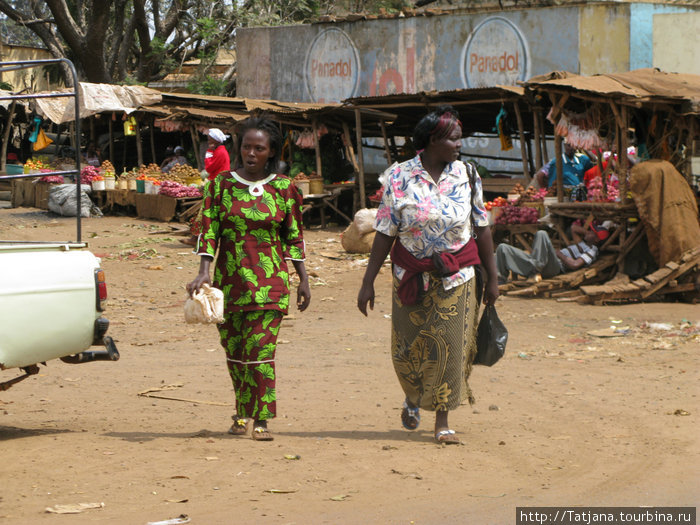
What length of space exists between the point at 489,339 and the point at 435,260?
694 mm

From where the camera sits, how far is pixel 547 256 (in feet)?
35.4

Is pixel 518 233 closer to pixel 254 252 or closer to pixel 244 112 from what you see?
pixel 254 252

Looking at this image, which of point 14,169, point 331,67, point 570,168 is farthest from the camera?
point 331,67

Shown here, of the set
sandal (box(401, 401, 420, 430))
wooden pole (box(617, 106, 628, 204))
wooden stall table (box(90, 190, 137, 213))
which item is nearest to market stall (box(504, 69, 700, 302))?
wooden pole (box(617, 106, 628, 204))

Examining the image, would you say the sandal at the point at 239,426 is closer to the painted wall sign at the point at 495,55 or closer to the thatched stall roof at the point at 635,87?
the thatched stall roof at the point at 635,87

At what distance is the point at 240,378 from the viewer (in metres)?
5.07

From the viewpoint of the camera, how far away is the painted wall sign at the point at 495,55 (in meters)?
20.1

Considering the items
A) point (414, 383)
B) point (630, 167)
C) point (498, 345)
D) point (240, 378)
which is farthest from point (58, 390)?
point (630, 167)

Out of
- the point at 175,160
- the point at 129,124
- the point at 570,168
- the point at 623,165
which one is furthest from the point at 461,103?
the point at 129,124

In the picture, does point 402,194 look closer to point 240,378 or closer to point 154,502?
point 240,378

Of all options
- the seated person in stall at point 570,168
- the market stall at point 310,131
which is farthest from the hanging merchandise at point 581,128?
the market stall at point 310,131

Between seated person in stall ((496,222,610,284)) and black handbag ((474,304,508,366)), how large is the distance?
579 cm

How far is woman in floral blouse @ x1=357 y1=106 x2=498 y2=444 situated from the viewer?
477 centimetres

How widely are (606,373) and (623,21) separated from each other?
544 inches
